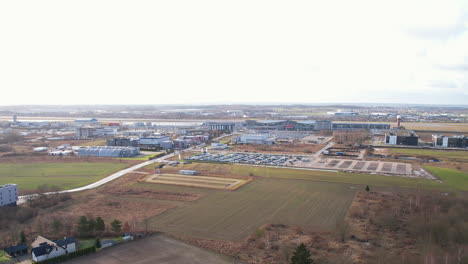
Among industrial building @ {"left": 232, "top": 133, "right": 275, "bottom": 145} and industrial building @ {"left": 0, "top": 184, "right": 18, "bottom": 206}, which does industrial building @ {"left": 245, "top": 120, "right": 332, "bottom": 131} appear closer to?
industrial building @ {"left": 232, "top": 133, "right": 275, "bottom": 145}

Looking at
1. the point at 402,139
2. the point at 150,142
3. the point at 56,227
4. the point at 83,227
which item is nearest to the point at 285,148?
the point at 402,139

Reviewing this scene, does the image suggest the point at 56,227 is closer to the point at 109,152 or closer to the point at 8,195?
the point at 8,195

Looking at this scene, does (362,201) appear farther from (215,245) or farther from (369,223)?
(215,245)

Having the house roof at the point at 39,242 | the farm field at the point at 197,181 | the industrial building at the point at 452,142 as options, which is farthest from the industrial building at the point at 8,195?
the industrial building at the point at 452,142

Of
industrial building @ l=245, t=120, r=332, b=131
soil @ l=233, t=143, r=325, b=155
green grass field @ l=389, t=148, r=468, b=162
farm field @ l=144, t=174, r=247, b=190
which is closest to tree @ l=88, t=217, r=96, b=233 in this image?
farm field @ l=144, t=174, r=247, b=190

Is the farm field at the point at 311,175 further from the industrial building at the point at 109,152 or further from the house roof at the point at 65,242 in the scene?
the house roof at the point at 65,242

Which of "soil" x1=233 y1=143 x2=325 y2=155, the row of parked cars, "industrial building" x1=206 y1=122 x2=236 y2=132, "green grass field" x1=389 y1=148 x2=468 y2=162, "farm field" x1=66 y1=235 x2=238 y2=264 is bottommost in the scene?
"farm field" x1=66 y1=235 x2=238 y2=264
